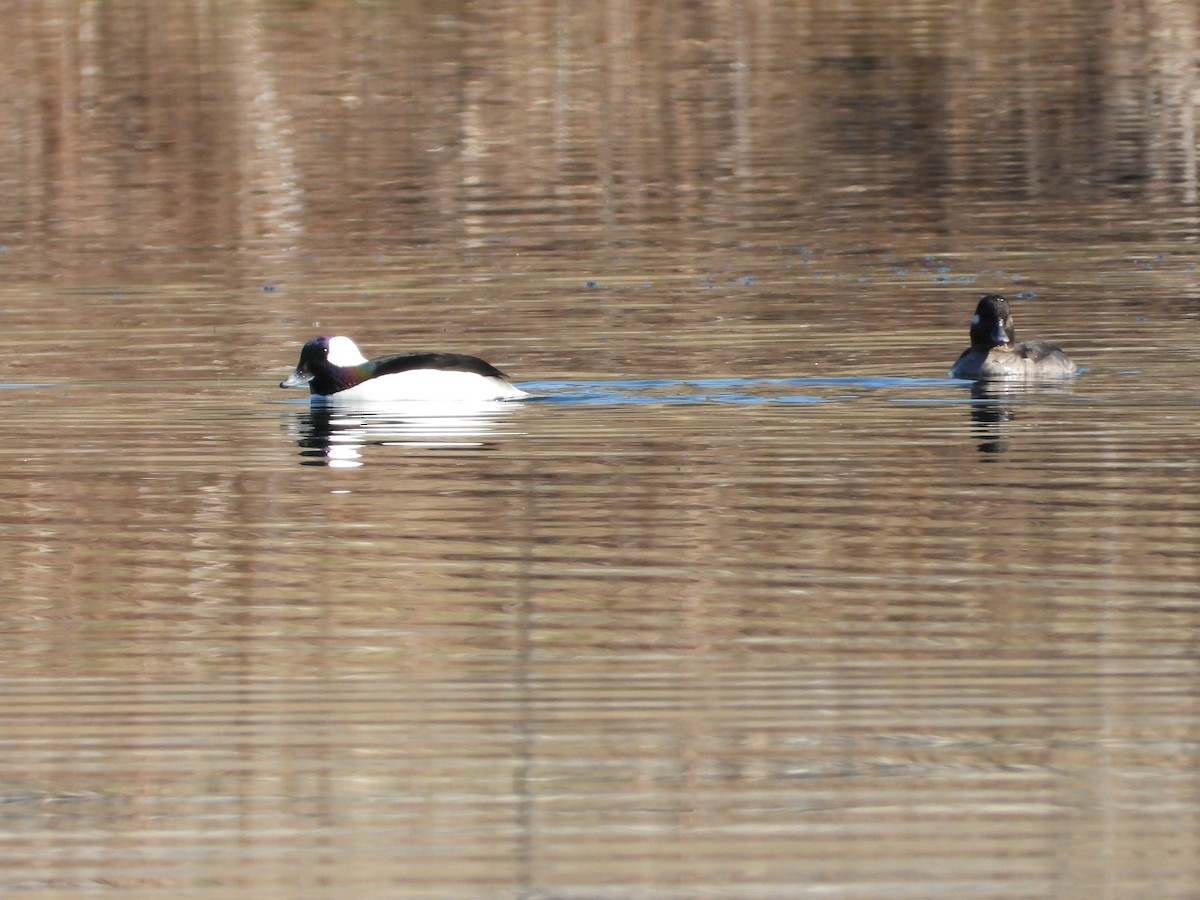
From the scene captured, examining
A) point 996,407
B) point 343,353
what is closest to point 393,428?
point 343,353

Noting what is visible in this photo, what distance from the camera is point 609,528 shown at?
1119cm

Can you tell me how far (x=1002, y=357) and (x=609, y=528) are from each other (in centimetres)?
525

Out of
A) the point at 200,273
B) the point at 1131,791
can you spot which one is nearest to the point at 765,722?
the point at 1131,791

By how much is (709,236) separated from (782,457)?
10447 millimetres

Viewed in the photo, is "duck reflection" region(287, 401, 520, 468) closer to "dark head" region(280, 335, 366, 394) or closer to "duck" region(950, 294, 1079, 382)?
"dark head" region(280, 335, 366, 394)

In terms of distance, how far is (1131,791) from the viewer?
23.6 ft

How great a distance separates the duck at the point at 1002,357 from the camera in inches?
621

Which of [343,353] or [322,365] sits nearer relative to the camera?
[322,365]

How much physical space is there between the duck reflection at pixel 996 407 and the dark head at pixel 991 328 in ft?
1.52

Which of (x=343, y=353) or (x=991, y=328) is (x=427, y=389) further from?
(x=991, y=328)

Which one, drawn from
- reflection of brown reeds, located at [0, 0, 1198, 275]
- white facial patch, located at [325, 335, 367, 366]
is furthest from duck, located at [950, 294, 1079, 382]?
reflection of brown reeds, located at [0, 0, 1198, 275]

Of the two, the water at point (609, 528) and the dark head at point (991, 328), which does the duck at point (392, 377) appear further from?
the dark head at point (991, 328)

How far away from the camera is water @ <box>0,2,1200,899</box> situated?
7.05 metres

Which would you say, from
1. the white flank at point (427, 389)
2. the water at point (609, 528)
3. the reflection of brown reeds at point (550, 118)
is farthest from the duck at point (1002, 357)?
the reflection of brown reeds at point (550, 118)
